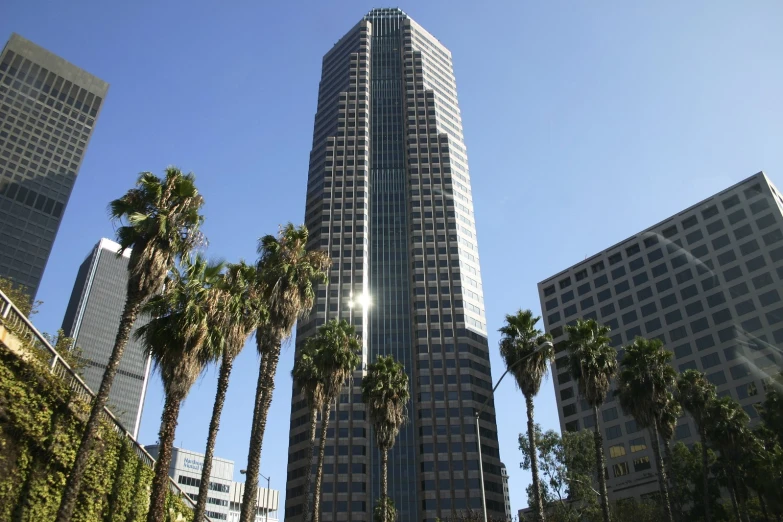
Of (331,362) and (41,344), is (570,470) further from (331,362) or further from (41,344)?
(41,344)

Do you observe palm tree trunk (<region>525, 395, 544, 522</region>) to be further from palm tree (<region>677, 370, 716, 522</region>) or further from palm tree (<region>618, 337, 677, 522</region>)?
palm tree (<region>677, 370, 716, 522</region>)

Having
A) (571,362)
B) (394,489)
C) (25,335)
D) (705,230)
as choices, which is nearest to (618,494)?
(394,489)

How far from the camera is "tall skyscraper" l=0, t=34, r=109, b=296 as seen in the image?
531 ft

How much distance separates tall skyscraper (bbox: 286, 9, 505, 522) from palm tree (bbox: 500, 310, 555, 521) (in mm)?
46439

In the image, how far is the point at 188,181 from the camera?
25.7m

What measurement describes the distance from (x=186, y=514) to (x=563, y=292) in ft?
322

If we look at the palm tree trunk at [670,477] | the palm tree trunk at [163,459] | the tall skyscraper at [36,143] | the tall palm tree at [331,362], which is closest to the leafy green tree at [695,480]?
the palm tree trunk at [670,477]

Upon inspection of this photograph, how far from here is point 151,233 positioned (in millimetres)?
23766

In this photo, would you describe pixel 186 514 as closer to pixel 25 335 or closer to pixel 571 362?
pixel 25 335

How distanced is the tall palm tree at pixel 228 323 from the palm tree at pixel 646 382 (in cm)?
2831

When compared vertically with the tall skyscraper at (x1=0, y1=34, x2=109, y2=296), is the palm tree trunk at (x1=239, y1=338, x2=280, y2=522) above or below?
below

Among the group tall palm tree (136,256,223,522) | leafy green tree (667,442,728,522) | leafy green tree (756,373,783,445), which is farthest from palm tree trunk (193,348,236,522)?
leafy green tree (667,442,728,522)

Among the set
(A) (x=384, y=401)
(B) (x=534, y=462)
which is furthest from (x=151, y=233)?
(B) (x=534, y=462)

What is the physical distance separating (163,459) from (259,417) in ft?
25.4
